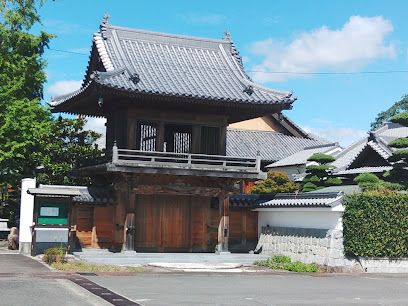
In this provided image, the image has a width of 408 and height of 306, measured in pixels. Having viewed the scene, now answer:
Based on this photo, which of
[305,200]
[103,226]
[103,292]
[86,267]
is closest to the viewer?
[103,292]

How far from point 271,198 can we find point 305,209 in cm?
371

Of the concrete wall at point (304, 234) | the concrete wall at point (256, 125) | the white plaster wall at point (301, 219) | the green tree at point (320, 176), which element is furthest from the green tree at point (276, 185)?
the concrete wall at point (256, 125)

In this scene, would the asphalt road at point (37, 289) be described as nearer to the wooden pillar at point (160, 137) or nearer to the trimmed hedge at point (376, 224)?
the wooden pillar at point (160, 137)

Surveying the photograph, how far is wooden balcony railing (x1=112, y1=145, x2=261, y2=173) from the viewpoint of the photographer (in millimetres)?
22219

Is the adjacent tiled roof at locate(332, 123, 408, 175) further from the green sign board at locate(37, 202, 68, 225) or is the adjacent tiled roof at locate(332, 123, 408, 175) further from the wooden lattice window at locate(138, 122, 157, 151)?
the green sign board at locate(37, 202, 68, 225)

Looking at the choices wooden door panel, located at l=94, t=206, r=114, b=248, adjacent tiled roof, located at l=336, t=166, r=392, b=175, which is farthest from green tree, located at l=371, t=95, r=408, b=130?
wooden door panel, located at l=94, t=206, r=114, b=248

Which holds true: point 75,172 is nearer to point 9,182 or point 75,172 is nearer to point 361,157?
point 9,182

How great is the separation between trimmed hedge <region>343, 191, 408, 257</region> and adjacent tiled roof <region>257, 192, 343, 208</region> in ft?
1.69

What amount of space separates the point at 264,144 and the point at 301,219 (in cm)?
2117

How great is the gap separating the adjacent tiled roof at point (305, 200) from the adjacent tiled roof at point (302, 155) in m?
13.7

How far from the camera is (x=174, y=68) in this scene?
2564 centimetres

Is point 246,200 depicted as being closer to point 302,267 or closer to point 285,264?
point 285,264

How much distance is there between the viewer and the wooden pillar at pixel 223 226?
2397 centimetres

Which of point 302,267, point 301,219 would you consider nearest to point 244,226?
point 301,219
